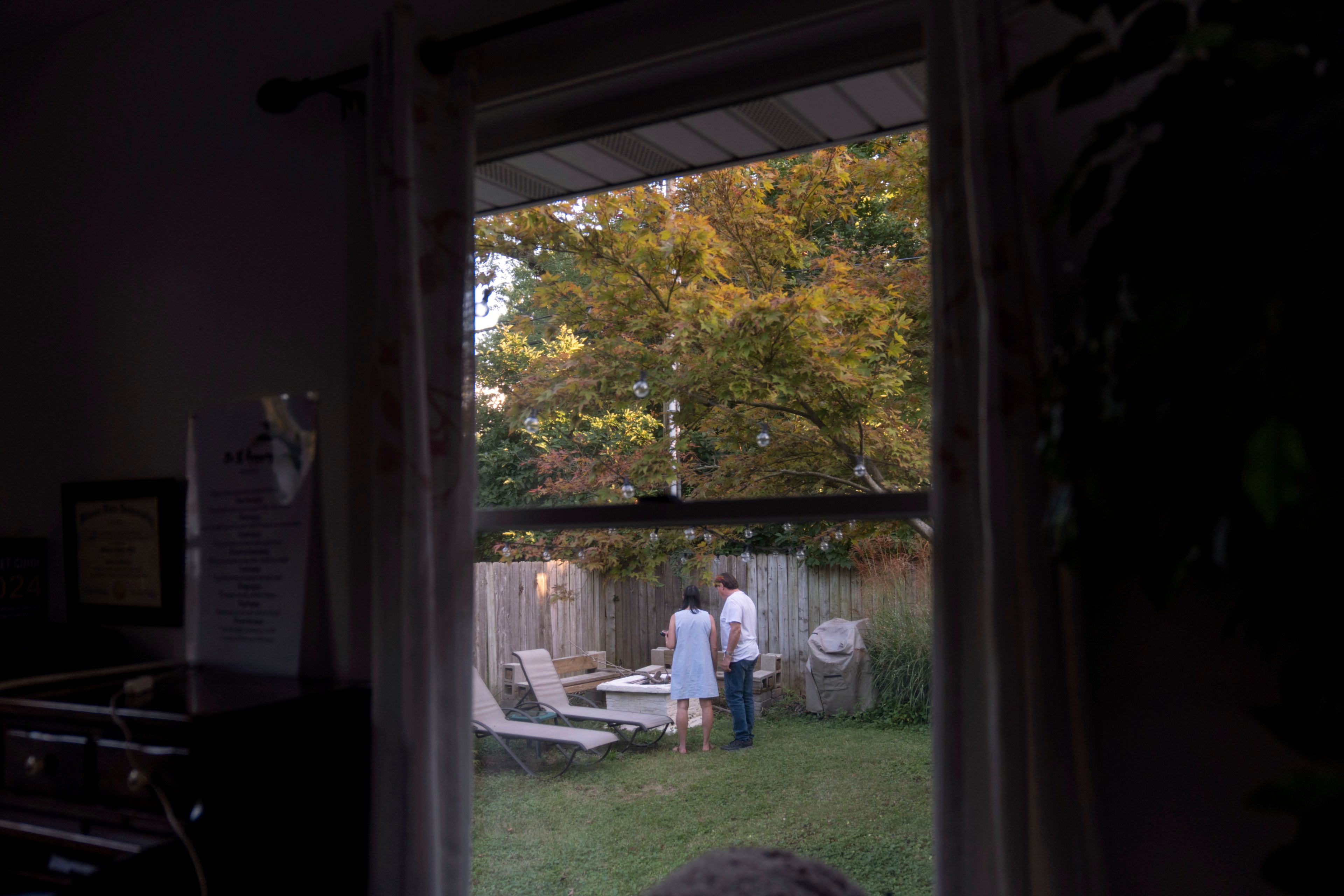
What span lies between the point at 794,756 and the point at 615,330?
7.46 ft

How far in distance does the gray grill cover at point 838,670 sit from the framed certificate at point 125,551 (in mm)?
2098

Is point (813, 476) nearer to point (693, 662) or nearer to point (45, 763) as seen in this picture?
point (45, 763)

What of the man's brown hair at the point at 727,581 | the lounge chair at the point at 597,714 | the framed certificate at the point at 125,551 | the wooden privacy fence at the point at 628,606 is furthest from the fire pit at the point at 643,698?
the framed certificate at the point at 125,551

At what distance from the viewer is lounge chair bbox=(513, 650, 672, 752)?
404cm

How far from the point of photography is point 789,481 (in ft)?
6.40

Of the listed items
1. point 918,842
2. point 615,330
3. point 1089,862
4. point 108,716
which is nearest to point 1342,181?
point 1089,862

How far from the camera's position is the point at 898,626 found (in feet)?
10.6

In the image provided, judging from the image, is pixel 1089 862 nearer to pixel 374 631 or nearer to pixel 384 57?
pixel 374 631

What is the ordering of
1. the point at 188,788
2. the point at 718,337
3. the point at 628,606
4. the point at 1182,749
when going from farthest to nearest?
the point at 628,606, the point at 718,337, the point at 188,788, the point at 1182,749

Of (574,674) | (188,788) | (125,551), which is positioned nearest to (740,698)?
(574,674)

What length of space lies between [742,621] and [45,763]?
2312 mm

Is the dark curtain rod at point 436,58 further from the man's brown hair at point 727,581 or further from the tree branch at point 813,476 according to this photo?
the man's brown hair at point 727,581

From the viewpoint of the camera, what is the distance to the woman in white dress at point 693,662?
12.0 ft

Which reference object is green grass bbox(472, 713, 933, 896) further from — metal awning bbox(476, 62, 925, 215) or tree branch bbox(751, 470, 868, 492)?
metal awning bbox(476, 62, 925, 215)
